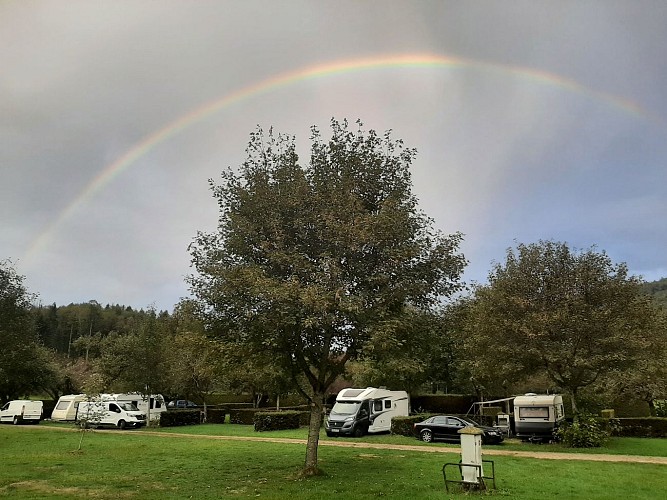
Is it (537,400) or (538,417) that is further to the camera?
(537,400)

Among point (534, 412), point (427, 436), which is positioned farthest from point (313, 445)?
point (534, 412)

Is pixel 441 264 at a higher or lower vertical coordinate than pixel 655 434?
higher

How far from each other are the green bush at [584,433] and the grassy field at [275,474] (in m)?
1.01

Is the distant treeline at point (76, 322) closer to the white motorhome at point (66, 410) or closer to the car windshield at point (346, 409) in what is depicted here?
the white motorhome at point (66, 410)

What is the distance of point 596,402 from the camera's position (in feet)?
108

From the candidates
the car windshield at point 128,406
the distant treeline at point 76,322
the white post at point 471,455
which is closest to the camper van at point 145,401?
the car windshield at point 128,406

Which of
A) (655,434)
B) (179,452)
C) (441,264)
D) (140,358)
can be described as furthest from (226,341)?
(140,358)

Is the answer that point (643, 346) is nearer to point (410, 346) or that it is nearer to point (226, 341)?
point (410, 346)

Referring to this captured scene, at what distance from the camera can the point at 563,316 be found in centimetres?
2138

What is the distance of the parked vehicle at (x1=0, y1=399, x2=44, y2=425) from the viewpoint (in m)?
40.2

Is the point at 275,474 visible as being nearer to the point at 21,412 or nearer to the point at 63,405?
the point at 63,405

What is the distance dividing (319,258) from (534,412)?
17.3 meters

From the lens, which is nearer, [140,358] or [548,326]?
[548,326]

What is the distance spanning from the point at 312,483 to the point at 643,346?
15.4 metres
